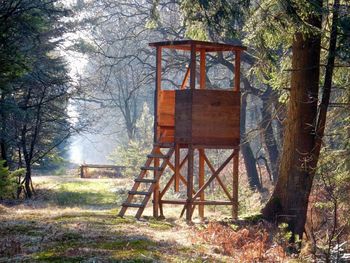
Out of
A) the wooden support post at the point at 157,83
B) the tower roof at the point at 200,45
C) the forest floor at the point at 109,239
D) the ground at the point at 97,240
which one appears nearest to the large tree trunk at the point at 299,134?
the forest floor at the point at 109,239

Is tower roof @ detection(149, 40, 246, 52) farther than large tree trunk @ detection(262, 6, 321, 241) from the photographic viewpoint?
Yes

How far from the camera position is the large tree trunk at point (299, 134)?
444 inches

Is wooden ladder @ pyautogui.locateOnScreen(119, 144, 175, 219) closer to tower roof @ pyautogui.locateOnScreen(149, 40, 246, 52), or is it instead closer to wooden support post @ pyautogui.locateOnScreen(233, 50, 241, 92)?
wooden support post @ pyautogui.locateOnScreen(233, 50, 241, 92)

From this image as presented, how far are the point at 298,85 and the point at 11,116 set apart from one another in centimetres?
1104

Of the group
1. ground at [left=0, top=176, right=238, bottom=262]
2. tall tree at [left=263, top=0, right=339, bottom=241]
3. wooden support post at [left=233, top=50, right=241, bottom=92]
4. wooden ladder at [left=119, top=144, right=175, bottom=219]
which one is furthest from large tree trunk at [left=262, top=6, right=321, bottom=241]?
wooden ladder at [left=119, top=144, right=175, bottom=219]

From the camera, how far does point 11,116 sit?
18547mm

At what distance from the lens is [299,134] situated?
11375 mm

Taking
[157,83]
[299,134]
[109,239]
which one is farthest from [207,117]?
[109,239]

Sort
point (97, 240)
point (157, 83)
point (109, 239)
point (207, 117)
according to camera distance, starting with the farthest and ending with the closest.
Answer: point (157, 83), point (207, 117), point (109, 239), point (97, 240)

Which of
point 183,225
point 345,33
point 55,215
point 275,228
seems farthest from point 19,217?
point 345,33

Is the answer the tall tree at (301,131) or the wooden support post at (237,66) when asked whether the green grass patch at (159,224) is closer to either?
the tall tree at (301,131)

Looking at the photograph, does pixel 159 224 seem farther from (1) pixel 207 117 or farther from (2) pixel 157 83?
(2) pixel 157 83

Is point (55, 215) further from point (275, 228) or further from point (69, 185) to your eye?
point (69, 185)

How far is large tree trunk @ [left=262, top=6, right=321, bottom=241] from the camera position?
1128 cm
